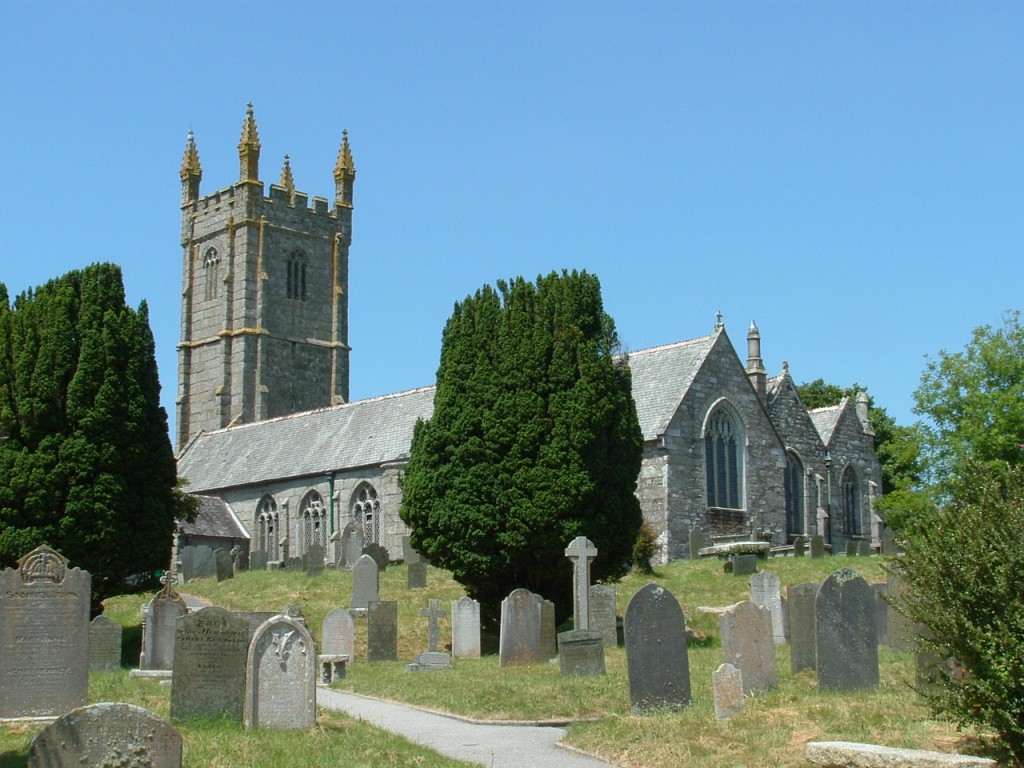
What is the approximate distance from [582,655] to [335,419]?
32318 mm

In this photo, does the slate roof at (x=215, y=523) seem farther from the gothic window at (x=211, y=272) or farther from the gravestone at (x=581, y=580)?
the gravestone at (x=581, y=580)

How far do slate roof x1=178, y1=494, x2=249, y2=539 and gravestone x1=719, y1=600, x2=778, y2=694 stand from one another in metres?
32.2

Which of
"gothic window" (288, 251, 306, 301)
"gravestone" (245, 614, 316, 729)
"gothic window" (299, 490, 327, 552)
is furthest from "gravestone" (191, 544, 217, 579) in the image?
"gravestone" (245, 614, 316, 729)

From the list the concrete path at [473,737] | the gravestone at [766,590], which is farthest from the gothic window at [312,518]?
the concrete path at [473,737]

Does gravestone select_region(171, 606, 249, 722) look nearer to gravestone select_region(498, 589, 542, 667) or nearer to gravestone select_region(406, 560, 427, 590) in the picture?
gravestone select_region(498, 589, 542, 667)

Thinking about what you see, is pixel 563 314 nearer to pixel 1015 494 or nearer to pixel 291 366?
pixel 1015 494

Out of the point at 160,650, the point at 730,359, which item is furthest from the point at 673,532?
the point at 160,650

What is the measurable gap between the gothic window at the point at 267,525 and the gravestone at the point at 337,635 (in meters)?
24.6

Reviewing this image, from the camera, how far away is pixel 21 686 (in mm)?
13805

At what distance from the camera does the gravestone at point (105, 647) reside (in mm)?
20547

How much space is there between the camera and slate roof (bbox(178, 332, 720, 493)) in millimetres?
39438

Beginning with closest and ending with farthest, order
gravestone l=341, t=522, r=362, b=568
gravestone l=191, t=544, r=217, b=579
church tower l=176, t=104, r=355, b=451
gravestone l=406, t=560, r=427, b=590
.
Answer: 1. gravestone l=406, t=560, r=427, b=590
2. gravestone l=341, t=522, r=362, b=568
3. gravestone l=191, t=544, r=217, b=579
4. church tower l=176, t=104, r=355, b=451

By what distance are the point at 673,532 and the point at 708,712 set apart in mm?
23308

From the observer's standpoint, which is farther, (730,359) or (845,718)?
(730,359)
